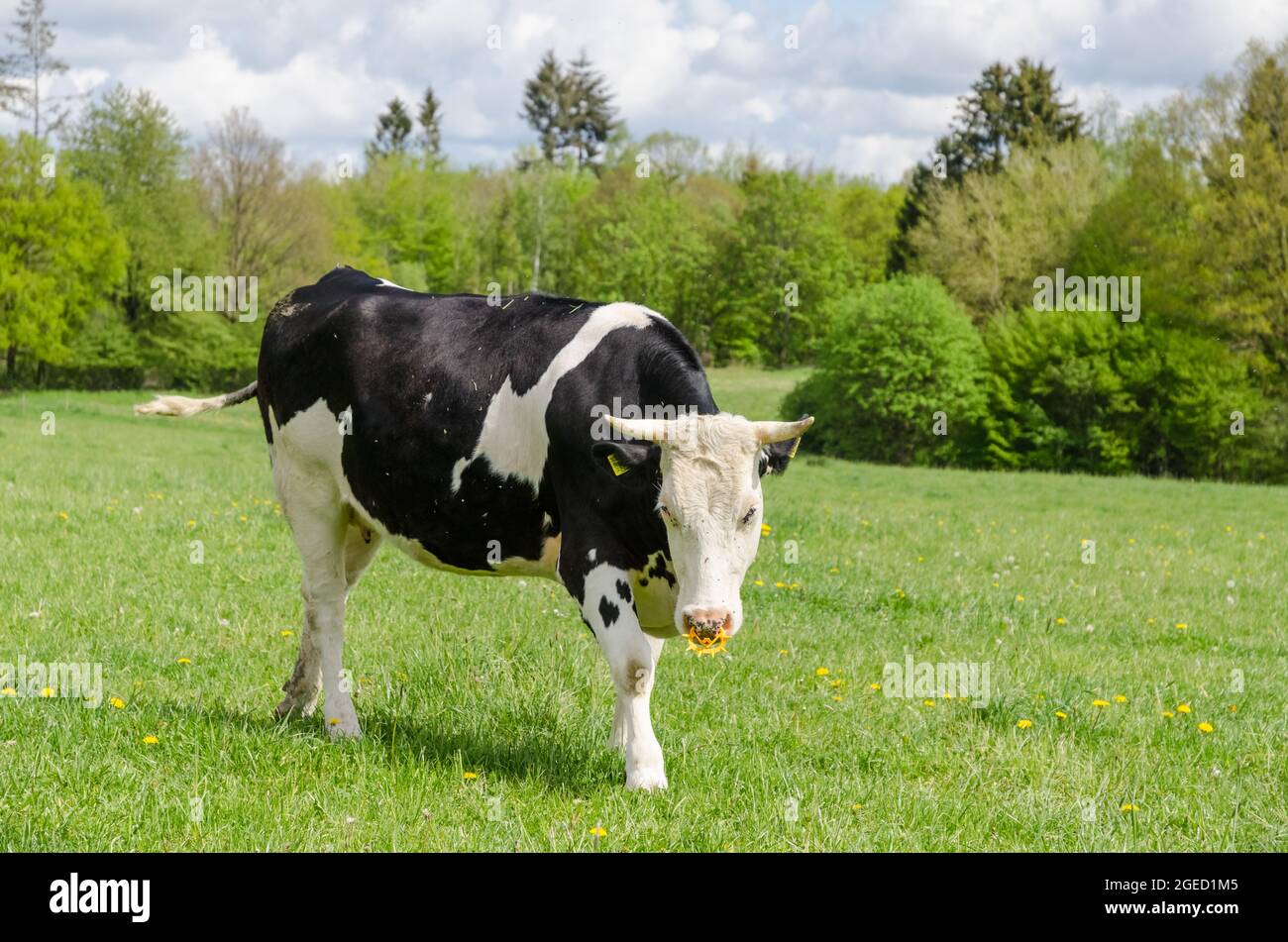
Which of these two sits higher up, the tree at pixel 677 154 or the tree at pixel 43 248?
the tree at pixel 677 154

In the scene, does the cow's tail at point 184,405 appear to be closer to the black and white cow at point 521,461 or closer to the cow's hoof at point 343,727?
the black and white cow at point 521,461

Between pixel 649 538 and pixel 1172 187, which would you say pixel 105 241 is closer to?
pixel 1172 187

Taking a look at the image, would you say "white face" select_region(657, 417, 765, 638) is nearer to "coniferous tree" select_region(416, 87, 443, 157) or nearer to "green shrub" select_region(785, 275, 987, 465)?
"green shrub" select_region(785, 275, 987, 465)

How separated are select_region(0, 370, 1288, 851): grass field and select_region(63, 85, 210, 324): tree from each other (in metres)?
45.9

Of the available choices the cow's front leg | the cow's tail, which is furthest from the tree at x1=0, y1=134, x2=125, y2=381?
the cow's front leg

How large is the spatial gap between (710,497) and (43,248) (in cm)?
5234

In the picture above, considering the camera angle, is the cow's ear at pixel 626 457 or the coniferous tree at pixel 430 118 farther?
the coniferous tree at pixel 430 118

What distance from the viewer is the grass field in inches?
202

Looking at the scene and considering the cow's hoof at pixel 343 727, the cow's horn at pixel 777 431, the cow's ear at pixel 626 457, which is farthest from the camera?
the cow's hoof at pixel 343 727

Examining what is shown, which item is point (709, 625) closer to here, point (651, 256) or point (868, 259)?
point (651, 256)

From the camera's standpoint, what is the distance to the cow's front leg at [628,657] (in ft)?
18.4

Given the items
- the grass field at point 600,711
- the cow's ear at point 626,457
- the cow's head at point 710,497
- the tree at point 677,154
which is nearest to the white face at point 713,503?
the cow's head at point 710,497

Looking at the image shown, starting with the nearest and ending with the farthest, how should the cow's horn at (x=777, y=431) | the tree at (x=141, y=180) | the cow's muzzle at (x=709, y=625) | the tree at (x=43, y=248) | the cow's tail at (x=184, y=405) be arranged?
1. the cow's muzzle at (x=709, y=625)
2. the cow's horn at (x=777, y=431)
3. the cow's tail at (x=184, y=405)
4. the tree at (x=43, y=248)
5. the tree at (x=141, y=180)
